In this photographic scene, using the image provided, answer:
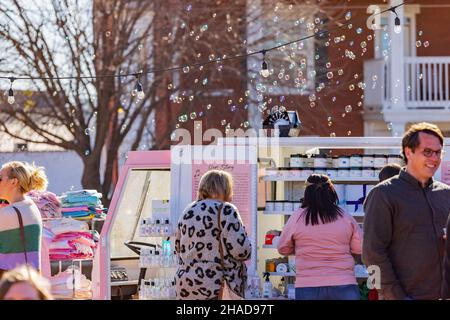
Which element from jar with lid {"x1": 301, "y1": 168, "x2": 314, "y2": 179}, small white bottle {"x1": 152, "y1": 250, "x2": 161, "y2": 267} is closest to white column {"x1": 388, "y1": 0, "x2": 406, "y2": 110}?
jar with lid {"x1": 301, "y1": 168, "x2": 314, "y2": 179}

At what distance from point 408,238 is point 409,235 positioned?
0.06ft

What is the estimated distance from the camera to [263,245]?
10469 millimetres

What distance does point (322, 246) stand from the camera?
26.9 feet

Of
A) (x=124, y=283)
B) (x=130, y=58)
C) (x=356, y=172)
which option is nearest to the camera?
(x=356, y=172)

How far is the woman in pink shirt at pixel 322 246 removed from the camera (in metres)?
8.18

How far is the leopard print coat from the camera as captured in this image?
8.14 meters

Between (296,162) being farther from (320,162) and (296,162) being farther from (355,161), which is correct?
(355,161)

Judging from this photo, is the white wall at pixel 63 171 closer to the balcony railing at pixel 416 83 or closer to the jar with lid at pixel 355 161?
the balcony railing at pixel 416 83

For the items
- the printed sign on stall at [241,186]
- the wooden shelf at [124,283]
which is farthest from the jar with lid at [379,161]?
the wooden shelf at [124,283]

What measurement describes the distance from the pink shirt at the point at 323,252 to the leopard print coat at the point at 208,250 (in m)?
0.40

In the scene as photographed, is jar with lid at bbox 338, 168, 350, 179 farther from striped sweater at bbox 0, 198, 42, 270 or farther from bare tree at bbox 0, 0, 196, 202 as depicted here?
bare tree at bbox 0, 0, 196, 202

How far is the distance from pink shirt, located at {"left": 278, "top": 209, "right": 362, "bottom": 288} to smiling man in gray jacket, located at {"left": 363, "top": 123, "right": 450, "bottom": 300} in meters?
1.78

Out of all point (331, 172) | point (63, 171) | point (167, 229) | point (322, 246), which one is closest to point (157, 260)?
point (167, 229)

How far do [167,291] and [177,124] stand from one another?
35.8 feet
